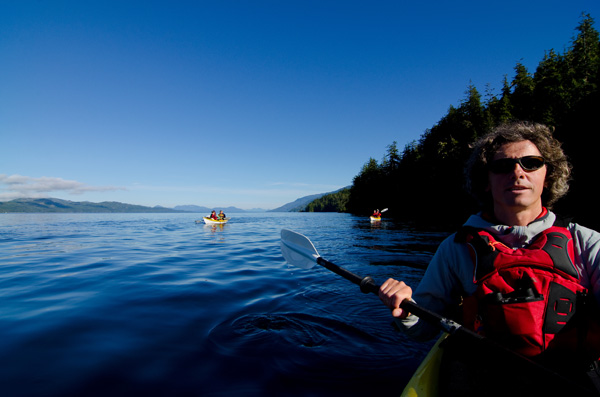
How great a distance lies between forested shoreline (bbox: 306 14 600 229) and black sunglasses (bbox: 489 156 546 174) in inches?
464

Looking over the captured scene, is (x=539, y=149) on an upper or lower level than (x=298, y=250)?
upper

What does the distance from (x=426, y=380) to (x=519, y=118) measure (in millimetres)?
47214

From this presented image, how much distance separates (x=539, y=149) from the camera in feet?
7.12

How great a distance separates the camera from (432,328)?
2.21 metres

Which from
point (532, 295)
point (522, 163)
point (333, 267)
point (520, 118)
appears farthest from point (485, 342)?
point (520, 118)

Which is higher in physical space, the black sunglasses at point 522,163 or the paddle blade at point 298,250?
the black sunglasses at point 522,163

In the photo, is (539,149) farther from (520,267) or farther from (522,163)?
(520,267)

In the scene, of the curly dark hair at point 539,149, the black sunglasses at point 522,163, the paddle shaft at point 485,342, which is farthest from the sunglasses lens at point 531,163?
the paddle shaft at point 485,342

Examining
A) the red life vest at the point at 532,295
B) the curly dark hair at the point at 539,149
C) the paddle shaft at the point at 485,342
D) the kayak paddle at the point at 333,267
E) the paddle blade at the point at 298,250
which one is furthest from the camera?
the paddle blade at the point at 298,250

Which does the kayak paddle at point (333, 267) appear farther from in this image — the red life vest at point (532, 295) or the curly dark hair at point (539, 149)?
the curly dark hair at point (539, 149)

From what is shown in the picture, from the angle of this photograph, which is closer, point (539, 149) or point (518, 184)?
point (518, 184)

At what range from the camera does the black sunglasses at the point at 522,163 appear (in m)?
2.04

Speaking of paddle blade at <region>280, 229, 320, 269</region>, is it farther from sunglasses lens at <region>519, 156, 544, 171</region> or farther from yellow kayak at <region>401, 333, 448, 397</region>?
sunglasses lens at <region>519, 156, 544, 171</region>

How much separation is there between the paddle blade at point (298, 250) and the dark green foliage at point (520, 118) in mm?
13774
